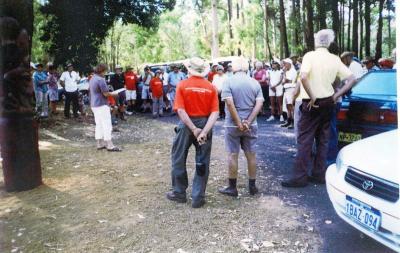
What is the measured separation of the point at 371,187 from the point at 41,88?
1219 centimetres

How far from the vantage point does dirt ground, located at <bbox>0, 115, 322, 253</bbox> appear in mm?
4480

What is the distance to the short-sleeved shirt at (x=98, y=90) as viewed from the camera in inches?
345

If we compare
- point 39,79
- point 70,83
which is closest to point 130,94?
point 70,83

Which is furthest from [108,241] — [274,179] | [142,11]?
[142,11]

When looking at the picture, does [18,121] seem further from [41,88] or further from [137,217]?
[41,88]

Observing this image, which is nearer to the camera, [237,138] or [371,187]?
[371,187]

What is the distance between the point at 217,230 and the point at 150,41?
52.5 metres

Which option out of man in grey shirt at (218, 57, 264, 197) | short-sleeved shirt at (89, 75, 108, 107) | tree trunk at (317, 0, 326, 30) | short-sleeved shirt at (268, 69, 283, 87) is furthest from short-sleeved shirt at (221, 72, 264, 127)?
tree trunk at (317, 0, 326, 30)

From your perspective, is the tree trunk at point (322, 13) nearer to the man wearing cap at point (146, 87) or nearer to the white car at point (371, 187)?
the man wearing cap at point (146, 87)

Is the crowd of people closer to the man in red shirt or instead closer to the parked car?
the parked car

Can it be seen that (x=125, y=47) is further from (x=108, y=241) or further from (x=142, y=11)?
(x=108, y=241)

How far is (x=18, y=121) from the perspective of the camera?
611cm

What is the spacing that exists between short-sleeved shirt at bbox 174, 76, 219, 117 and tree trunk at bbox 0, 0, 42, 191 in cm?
232

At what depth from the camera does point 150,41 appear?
55.5 m
